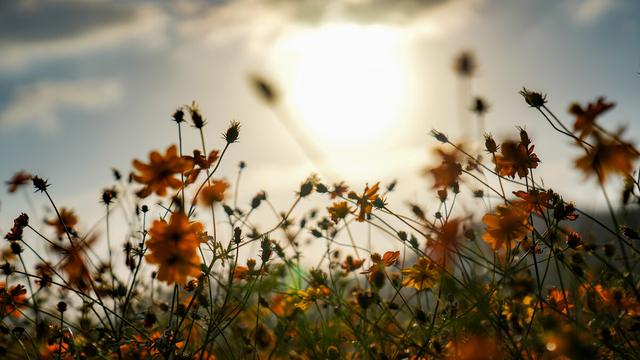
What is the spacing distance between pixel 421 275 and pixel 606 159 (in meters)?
0.88

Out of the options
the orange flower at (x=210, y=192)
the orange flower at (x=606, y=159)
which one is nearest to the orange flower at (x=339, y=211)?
the orange flower at (x=210, y=192)

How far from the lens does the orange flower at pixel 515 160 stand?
170cm

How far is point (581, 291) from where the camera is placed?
2230mm

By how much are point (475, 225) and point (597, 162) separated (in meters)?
0.79

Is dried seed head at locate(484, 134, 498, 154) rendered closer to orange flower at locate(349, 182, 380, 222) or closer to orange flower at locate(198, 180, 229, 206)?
orange flower at locate(349, 182, 380, 222)

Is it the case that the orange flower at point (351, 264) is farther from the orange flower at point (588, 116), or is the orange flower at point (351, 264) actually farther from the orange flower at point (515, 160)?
the orange flower at point (588, 116)

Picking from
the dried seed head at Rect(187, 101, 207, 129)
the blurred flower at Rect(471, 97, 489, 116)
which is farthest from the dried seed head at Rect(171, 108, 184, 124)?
the blurred flower at Rect(471, 97, 489, 116)

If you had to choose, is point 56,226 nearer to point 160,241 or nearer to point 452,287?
point 160,241

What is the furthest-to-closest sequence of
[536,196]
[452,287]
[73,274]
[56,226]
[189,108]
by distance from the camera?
[56,226] < [73,274] < [189,108] < [536,196] < [452,287]

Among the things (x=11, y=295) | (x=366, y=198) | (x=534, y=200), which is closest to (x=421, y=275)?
(x=366, y=198)

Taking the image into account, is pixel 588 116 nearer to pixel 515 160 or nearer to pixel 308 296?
pixel 515 160

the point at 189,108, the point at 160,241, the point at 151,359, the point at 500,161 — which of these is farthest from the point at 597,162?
the point at 151,359

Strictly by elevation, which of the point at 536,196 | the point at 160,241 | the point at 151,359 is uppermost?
the point at 536,196

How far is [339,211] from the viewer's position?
2201mm
